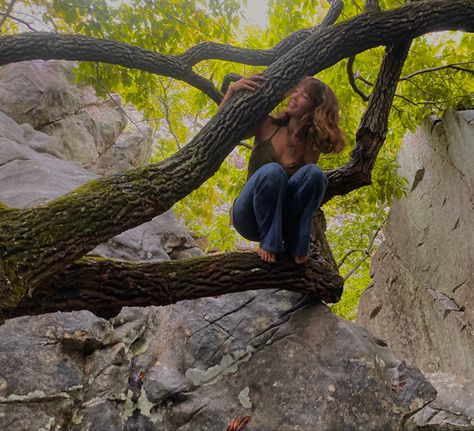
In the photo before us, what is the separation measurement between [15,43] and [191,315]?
9.98 feet

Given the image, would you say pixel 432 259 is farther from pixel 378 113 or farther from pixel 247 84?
pixel 247 84

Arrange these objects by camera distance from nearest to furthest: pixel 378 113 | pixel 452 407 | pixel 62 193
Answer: pixel 378 113 < pixel 452 407 < pixel 62 193

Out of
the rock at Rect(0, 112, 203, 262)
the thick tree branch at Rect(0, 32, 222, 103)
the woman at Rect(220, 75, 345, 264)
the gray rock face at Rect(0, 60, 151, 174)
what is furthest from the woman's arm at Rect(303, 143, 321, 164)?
the gray rock face at Rect(0, 60, 151, 174)

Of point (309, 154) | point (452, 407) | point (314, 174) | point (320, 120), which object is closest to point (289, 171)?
point (309, 154)

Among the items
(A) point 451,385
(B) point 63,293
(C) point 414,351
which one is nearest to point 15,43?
(B) point 63,293

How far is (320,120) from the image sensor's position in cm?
359

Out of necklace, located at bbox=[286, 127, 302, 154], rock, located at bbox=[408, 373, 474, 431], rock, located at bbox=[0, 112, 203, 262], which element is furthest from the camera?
rock, located at bbox=[0, 112, 203, 262]

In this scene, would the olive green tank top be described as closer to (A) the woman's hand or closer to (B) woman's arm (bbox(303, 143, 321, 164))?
(B) woman's arm (bbox(303, 143, 321, 164))

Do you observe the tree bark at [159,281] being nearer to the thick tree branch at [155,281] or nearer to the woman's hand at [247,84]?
the thick tree branch at [155,281]

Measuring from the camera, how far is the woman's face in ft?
A: 12.1

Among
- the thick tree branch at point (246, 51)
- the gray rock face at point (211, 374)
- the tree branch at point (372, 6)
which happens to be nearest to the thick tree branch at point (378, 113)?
the tree branch at point (372, 6)

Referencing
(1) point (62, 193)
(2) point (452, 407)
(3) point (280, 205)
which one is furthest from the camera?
(1) point (62, 193)

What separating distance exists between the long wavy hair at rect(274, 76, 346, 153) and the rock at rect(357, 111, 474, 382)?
3420 millimetres

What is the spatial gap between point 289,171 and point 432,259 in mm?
4364
